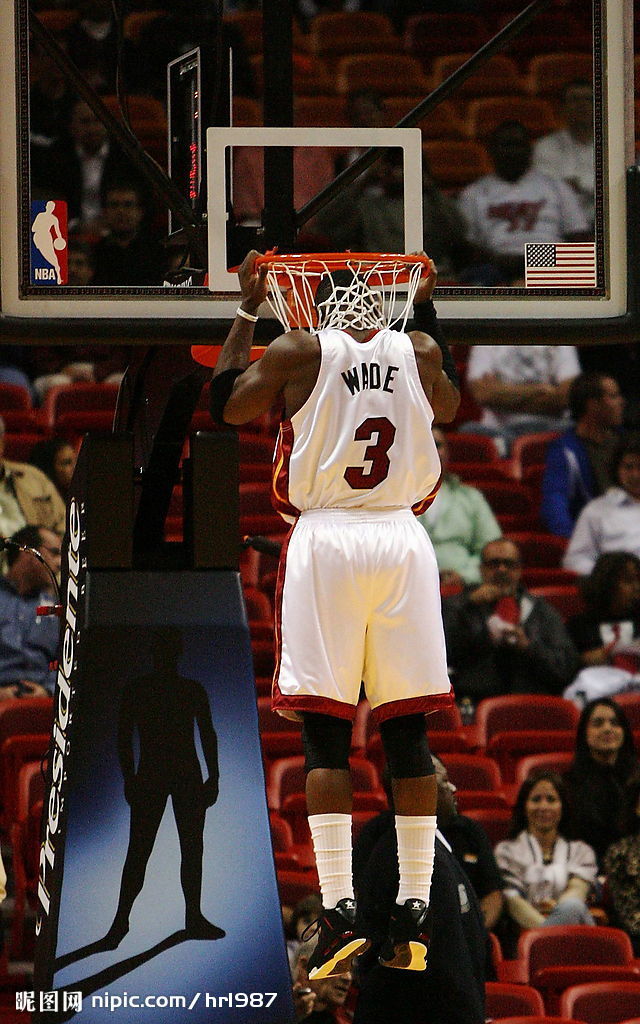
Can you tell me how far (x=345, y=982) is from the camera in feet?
21.5

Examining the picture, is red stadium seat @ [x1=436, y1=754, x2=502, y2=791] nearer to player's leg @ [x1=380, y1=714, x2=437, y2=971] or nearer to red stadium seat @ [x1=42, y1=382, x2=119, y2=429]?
red stadium seat @ [x1=42, y1=382, x2=119, y2=429]

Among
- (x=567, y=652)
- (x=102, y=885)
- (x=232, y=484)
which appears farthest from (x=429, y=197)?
(x=567, y=652)

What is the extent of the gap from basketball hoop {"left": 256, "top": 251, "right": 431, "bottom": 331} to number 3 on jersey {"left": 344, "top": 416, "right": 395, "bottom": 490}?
305 mm

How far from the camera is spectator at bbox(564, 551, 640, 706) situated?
9492mm

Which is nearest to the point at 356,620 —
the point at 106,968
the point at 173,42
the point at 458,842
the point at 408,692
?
the point at 408,692

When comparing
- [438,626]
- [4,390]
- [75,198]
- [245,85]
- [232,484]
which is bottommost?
[438,626]

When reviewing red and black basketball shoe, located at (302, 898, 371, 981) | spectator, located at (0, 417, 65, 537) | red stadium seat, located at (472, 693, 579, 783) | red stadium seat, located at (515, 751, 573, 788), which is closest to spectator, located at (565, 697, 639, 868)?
red stadium seat, located at (515, 751, 573, 788)

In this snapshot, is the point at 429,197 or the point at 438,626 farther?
the point at 429,197

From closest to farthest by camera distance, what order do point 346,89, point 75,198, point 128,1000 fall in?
1. point 128,1000
2. point 75,198
3. point 346,89

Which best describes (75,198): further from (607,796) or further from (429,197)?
(607,796)

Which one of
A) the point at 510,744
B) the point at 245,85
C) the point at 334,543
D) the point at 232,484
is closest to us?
the point at 334,543

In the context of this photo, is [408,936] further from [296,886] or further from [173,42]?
[173,42]

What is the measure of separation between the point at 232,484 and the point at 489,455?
5039 millimetres

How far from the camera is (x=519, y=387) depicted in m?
11.0
